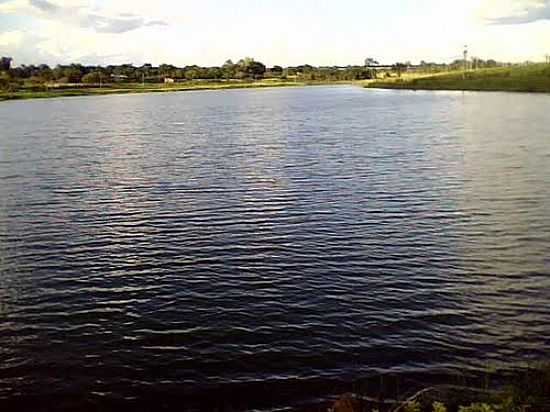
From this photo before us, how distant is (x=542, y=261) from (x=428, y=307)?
708 cm

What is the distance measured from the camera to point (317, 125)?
8856 centimetres

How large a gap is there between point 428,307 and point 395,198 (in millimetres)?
17070

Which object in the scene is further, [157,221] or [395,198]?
[395,198]

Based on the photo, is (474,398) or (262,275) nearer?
(474,398)

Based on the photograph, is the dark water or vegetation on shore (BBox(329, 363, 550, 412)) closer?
vegetation on shore (BBox(329, 363, 550, 412))

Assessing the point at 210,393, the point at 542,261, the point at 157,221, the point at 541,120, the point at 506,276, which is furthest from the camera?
the point at 541,120

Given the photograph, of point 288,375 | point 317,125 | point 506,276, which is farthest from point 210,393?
point 317,125

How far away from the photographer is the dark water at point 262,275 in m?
17.8

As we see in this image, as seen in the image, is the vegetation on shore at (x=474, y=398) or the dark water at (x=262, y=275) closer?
the vegetation on shore at (x=474, y=398)

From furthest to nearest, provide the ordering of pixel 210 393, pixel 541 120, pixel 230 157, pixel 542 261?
1. pixel 541 120
2. pixel 230 157
3. pixel 542 261
4. pixel 210 393

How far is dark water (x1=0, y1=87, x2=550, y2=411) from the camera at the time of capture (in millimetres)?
17781

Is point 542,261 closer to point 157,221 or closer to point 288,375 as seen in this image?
point 288,375

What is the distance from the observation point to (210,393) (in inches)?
655

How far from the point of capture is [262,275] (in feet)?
83.0
